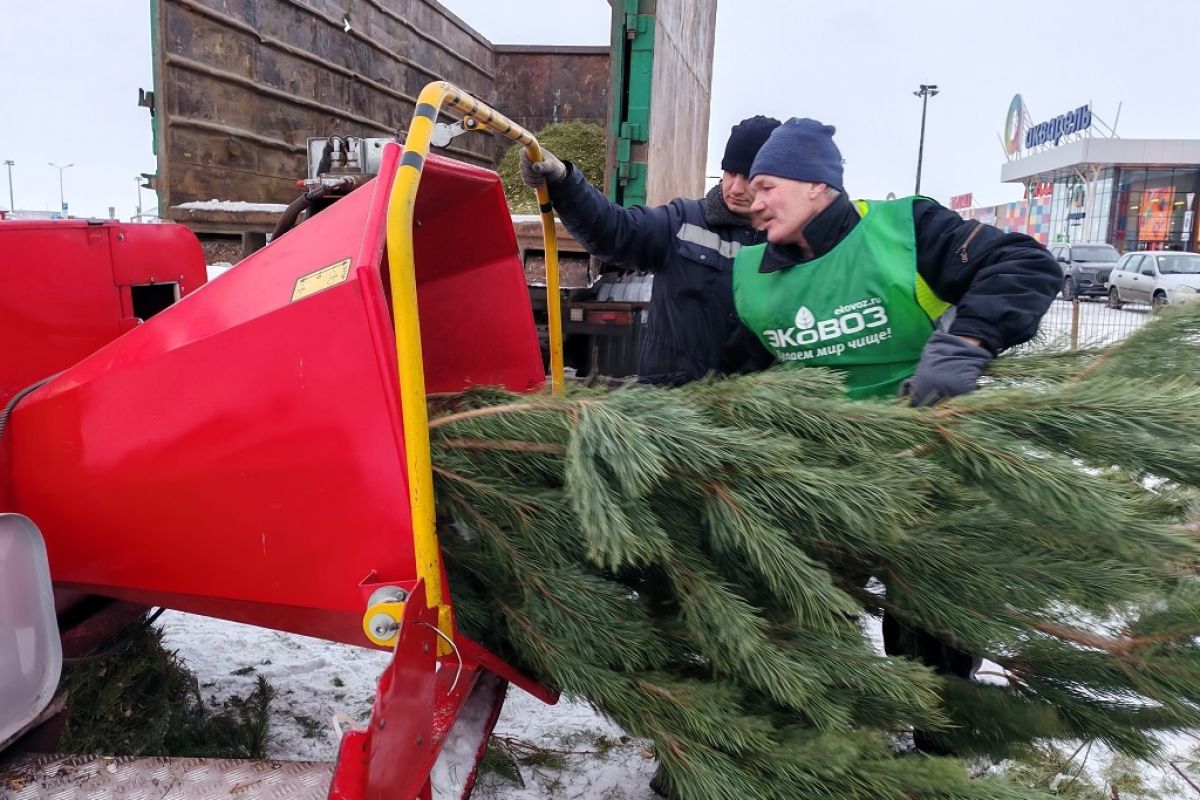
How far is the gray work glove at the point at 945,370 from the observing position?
5.41 ft

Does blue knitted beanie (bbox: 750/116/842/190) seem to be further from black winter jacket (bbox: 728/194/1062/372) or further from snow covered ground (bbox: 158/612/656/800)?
snow covered ground (bbox: 158/612/656/800)

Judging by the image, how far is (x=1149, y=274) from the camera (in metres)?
16.9

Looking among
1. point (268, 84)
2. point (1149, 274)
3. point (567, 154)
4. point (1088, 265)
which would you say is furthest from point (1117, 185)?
point (268, 84)

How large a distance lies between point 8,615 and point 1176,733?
Result: 6.99 feet

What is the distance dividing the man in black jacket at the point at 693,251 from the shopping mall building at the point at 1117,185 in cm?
3298

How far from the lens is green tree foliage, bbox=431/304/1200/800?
1.31 m

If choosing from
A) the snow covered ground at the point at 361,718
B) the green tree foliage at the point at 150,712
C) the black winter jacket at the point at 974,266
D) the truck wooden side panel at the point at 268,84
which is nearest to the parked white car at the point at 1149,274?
the truck wooden side panel at the point at 268,84

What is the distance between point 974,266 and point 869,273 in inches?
9.3

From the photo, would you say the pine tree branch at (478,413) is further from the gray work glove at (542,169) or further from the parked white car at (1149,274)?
the parked white car at (1149,274)

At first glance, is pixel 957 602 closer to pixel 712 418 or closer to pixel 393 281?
pixel 712 418

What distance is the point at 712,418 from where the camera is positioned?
4.93ft

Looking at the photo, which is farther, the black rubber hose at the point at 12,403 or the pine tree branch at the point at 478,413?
the black rubber hose at the point at 12,403

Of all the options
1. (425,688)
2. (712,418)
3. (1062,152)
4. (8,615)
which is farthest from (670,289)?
(1062,152)

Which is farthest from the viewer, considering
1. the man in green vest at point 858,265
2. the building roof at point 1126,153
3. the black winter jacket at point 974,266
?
the building roof at point 1126,153
